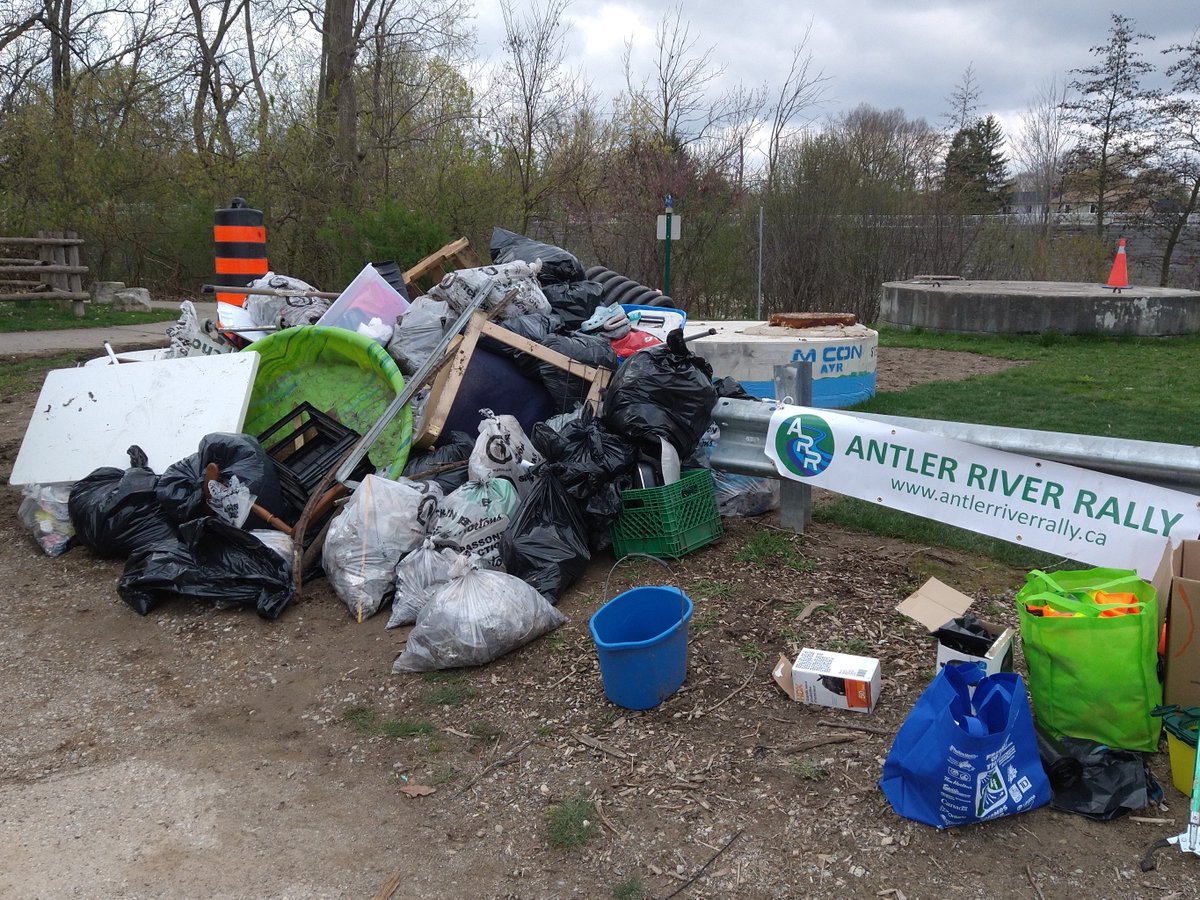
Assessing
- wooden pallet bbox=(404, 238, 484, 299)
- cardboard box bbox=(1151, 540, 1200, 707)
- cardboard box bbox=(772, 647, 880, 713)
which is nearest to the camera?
cardboard box bbox=(1151, 540, 1200, 707)

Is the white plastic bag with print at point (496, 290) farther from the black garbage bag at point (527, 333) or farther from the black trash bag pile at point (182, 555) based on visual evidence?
the black trash bag pile at point (182, 555)

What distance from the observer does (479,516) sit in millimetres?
4254

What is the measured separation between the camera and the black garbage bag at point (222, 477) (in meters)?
4.47

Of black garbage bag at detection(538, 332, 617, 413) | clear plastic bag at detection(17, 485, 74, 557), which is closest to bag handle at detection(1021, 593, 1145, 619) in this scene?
black garbage bag at detection(538, 332, 617, 413)

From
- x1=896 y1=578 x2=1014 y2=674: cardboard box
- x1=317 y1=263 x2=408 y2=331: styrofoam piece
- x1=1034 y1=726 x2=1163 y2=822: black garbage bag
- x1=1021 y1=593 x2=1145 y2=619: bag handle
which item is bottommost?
x1=1034 y1=726 x2=1163 y2=822: black garbage bag

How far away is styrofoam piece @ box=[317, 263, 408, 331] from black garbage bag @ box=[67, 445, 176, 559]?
5.16ft

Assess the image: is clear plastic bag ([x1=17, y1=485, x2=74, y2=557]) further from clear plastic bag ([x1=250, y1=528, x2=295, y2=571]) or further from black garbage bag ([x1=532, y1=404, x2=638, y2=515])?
black garbage bag ([x1=532, y1=404, x2=638, y2=515])

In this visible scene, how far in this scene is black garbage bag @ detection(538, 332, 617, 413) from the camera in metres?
5.32

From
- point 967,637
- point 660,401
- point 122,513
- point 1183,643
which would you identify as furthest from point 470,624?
point 1183,643

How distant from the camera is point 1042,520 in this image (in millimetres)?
3795

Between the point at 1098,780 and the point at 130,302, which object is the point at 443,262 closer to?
the point at 1098,780

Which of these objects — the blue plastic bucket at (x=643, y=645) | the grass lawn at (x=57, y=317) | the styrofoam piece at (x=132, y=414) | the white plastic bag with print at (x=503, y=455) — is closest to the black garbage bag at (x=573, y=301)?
the white plastic bag with print at (x=503, y=455)

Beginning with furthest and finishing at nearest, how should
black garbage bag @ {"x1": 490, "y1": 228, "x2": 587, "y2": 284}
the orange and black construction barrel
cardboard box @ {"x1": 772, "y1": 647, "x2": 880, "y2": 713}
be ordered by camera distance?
the orange and black construction barrel
black garbage bag @ {"x1": 490, "y1": 228, "x2": 587, "y2": 284}
cardboard box @ {"x1": 772, "y1": 647, "x2": 880, "y2": 713}

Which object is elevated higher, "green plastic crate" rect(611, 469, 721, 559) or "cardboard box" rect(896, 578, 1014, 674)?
"green plastic crate" rect(611, 469, 721, 559)
